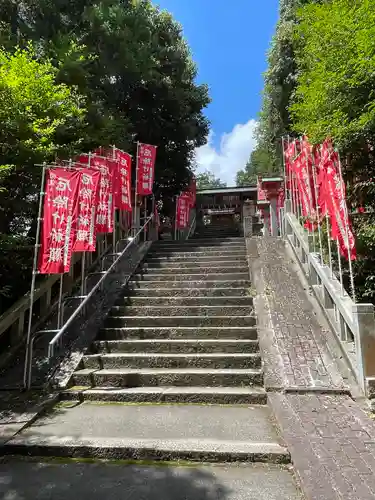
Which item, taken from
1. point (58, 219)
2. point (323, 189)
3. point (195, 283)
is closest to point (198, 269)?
point (195, 283)

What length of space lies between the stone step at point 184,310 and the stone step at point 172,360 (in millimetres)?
1179

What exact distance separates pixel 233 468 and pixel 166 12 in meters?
18.7

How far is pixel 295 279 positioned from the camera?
24.8 feet

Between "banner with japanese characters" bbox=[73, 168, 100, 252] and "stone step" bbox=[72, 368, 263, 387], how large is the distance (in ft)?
6.32

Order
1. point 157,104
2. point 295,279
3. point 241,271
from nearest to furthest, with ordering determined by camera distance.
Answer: point 295,279 < point 241,271 < point 157,104

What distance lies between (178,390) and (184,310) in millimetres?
2070

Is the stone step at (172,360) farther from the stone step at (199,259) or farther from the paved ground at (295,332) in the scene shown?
the stone step at (199,259)

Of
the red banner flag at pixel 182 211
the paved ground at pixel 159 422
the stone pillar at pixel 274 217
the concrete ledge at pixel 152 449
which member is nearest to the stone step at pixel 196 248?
the stone pillar at pixel 274 217

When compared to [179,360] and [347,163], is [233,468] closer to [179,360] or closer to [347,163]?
[179,360]

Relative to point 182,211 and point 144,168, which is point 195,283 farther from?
point 182,211

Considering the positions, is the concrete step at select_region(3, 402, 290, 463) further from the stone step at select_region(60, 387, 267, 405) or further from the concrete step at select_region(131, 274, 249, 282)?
the concrete step at select_region(131, 274, 249, 282)

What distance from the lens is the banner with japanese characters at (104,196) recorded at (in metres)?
6.93

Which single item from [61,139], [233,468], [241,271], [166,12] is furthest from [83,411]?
[166,12]

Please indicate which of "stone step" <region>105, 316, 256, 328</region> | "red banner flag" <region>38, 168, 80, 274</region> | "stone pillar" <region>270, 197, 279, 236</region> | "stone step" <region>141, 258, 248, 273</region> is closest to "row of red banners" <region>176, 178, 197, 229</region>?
"stone pillar" <region>270, 197, 279, 236</region>
